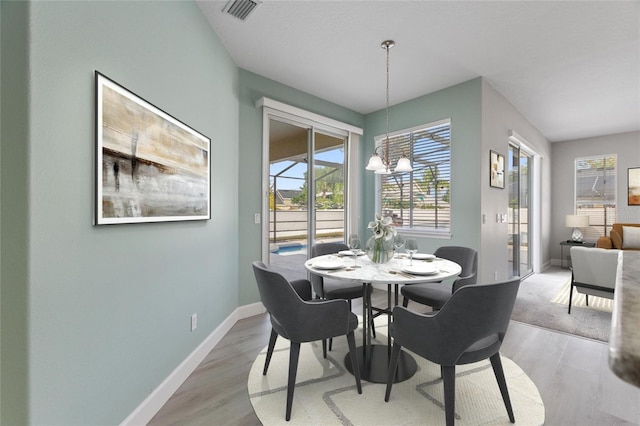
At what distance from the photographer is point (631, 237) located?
15.8 feet

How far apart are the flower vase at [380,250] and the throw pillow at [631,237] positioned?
5.29m

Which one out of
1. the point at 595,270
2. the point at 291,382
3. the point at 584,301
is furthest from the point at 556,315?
the point at 291,382

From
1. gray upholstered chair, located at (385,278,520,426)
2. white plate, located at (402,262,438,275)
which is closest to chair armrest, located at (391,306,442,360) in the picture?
gray upholstered chair, located at (385,278,520,426)

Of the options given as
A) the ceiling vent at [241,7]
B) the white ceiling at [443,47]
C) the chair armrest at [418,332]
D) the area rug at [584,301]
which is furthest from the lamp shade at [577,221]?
the ceiling vent at [241,7]

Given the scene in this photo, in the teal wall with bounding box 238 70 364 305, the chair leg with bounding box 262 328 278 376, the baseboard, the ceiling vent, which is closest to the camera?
the baseboard

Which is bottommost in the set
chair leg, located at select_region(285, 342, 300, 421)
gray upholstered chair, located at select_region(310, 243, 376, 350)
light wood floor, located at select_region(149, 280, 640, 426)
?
light wood floor, located at select_region(149, 280, 640, 426)

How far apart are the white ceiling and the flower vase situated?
182 centimetres

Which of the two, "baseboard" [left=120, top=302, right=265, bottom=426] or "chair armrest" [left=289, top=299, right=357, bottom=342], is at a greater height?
"chair armrest" [left=289, top=299, right=357, bottom=342]

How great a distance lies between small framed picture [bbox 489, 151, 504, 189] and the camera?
3502 millimetres

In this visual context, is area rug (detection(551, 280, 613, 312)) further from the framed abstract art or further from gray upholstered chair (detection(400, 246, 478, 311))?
the framed abstract art

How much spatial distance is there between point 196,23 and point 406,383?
3.07 meters

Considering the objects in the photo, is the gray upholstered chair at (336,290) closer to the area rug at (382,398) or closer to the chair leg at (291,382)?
the area rug at (382,398)

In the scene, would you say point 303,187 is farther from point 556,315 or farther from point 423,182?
point 556,315

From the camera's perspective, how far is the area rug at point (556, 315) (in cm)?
286
